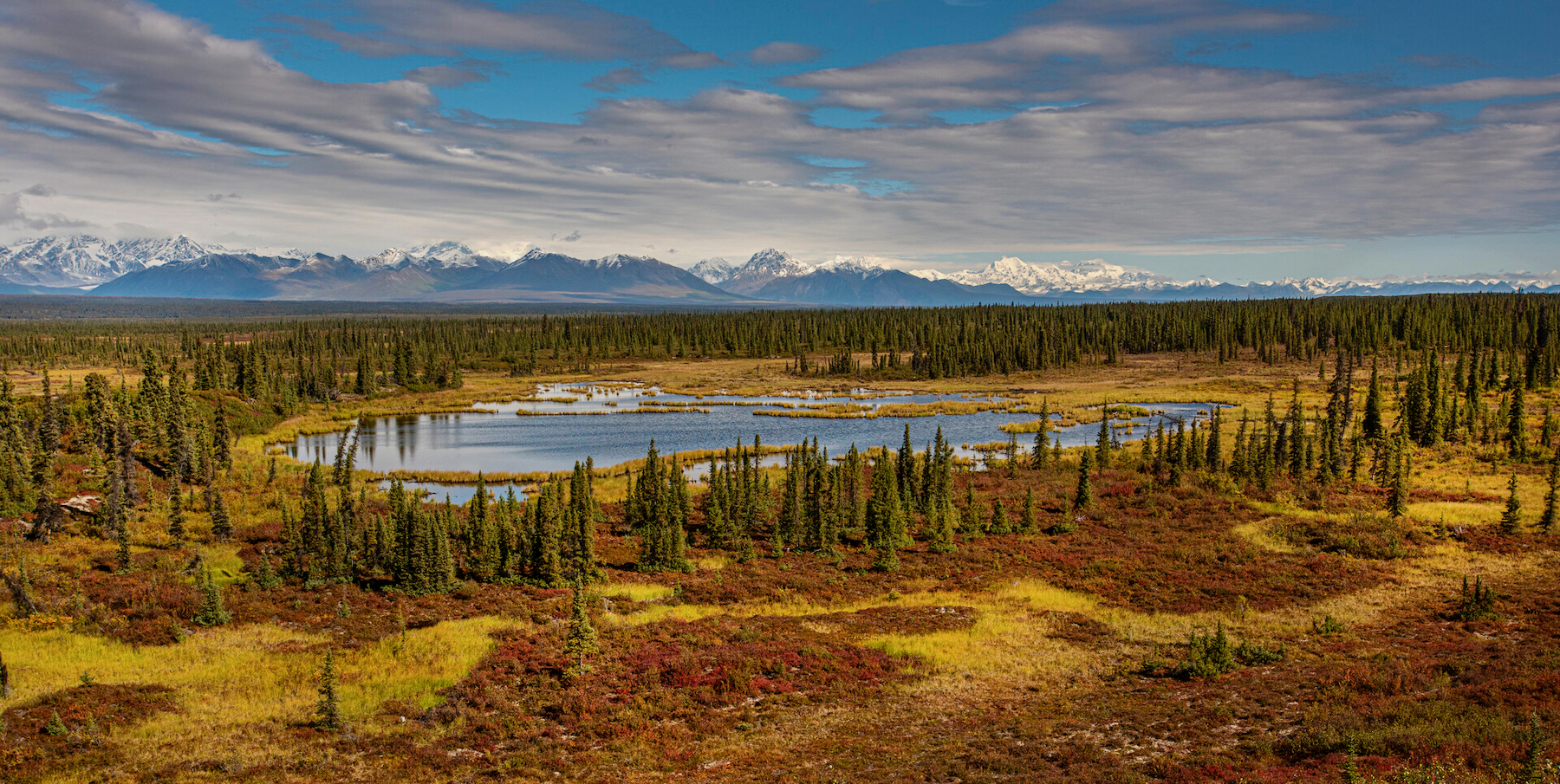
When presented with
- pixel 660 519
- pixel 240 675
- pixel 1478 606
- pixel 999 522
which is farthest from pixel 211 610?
pixel 1478 606

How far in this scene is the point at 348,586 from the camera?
34375 millimetres

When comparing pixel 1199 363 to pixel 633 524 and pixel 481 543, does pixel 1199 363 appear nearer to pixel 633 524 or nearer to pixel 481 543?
pixel 633 524

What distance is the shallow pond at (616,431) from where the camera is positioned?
253 feet

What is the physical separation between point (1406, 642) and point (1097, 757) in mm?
15783

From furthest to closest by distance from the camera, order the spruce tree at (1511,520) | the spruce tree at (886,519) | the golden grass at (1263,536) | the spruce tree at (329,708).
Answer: the spruce tree at (886,519)
the spruce tree at (1511,520)
the golden grass at (1263,536)
the spruce tree at (329,708)

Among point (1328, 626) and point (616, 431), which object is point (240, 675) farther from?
point (616, 431)

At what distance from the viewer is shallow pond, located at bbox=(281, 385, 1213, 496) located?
77.2 meters

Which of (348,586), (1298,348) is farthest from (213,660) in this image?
(1298,348)

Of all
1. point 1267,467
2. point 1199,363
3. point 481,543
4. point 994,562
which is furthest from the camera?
point 1199,363

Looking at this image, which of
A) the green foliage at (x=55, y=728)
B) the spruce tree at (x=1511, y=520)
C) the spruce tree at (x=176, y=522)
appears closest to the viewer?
the green foliage at (x=55, y=728)

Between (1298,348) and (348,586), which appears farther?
(1298,348)

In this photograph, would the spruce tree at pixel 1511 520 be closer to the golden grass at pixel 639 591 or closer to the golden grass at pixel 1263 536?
the golden grass at pixel 1263 536

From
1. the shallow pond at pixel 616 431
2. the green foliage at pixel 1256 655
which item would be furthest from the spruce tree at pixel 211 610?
the green foliage at pixel 1256 655

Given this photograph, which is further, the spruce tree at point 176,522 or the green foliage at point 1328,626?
the spruce tree at point 176,522
